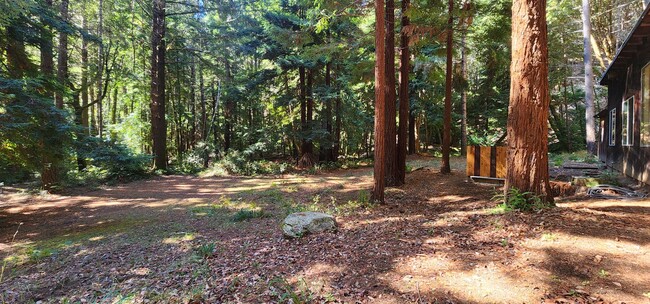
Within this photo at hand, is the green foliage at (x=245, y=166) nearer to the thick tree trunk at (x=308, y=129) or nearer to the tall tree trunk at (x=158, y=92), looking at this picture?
the thick tree trunk at (x=308, y=129)

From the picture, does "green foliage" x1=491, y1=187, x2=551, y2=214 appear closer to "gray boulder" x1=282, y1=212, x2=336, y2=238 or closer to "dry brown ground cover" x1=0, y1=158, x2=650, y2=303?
"dry brown ground cover" x1=0, y1=158, x2=650, y2=303

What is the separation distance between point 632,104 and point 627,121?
726 mm

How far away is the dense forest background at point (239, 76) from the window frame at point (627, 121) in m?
3.92

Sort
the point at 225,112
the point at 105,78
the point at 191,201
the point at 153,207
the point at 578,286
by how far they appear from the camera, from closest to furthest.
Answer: the point at 578,286, the point at 153,207, the point at 191,201, the point at 105,78, the point at 225,112

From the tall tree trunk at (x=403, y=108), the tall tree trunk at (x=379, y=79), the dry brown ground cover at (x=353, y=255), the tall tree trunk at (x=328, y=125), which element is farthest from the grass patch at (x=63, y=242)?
the tall tree trunk at (x=328, y=125)

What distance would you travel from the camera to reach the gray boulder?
5.49 metres

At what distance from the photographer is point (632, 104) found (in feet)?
27.9

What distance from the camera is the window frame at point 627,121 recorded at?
8539mm

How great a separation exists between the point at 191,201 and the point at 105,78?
12.8 meters

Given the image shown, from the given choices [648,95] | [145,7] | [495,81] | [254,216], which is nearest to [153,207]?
[254,216]

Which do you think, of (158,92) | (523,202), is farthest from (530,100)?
(158,92)

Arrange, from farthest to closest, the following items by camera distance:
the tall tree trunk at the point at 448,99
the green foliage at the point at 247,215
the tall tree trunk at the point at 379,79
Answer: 1. the tall tree trunk at the point at 448,99
2. the green foliage at the point at 247,215
3. the tall tree trunk at the point at 379,79

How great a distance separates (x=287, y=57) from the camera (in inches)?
610

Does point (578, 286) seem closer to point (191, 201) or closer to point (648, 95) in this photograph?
point (648, 95)
